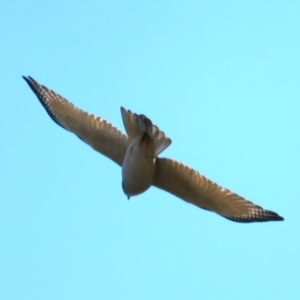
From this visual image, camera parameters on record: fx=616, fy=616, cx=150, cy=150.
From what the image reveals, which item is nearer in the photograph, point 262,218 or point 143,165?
point 143,165

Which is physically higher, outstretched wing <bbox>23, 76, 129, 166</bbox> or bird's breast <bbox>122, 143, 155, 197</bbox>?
outstretched wing <bbox>23, 76, 129, 166</bbox>

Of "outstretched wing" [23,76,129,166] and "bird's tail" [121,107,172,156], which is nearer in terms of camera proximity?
"bird's tail" [121,107,172,156]

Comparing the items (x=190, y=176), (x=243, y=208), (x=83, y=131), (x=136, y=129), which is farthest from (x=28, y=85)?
(x=243, y=208)

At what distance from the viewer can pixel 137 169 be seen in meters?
8.33

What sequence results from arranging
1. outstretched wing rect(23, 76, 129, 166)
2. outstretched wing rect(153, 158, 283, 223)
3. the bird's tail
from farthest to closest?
outstretched wing rect(23, 76, 129, 166) → outstretched wing rect(153, 158, 283, 223) → the bird's tail

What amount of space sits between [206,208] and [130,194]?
45.1 inches

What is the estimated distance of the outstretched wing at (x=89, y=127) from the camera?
8805 mm

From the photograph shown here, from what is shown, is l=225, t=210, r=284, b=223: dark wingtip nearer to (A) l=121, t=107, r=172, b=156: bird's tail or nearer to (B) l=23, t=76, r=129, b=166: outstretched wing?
(A) l=121, t=107, r=172, b=156: bird's tail

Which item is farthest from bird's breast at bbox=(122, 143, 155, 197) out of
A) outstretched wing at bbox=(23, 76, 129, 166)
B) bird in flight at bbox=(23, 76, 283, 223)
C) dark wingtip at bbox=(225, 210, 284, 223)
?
dark wingtip at bbox=(225, 210, 284, 223)

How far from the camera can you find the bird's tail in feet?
26.0

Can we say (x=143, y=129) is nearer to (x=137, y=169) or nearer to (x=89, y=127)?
(x=137, y=169)

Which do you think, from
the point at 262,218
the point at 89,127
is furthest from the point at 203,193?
the point at 89,127

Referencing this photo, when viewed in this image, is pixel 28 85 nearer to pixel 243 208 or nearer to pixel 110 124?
pixel 110 124

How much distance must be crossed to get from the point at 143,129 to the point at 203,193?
4.70 feet
